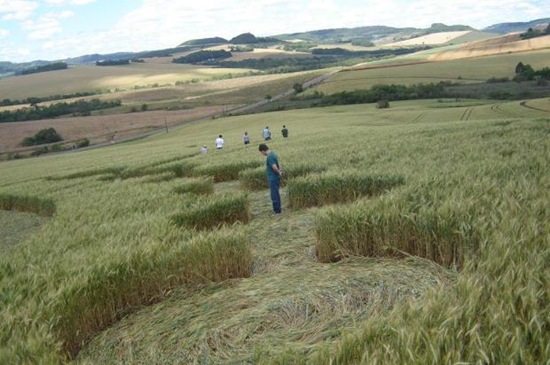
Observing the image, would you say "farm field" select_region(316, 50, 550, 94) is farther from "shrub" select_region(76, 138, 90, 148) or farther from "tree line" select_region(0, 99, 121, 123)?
"tree line" select_region(0, 99, 121, 123)

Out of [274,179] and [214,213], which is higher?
[274,179]

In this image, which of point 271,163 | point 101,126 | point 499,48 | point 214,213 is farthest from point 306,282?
point 499,48

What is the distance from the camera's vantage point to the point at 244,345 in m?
5.13

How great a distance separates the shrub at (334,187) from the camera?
11.8 meters

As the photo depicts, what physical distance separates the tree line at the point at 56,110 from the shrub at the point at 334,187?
107550 millimetres

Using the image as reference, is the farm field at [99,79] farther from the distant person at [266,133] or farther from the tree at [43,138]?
the distant person at [266,133]

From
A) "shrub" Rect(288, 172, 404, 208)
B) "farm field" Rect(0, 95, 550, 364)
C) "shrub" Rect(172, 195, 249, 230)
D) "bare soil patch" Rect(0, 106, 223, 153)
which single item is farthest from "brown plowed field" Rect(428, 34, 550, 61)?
"farm field" Rect(0, 95, 550, 364)

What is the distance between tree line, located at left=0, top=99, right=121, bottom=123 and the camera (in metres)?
110

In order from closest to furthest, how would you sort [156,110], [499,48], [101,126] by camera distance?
[101,126]
[156,110]
[499,48]

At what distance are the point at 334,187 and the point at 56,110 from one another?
119441 millimetres

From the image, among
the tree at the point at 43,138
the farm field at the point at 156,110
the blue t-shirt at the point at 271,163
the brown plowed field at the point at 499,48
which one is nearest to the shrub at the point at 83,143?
the farm field at the point at 156,110

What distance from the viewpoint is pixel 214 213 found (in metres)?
11.1

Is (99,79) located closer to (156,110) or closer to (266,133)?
(156,110)

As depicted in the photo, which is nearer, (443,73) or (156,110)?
(443,73)
